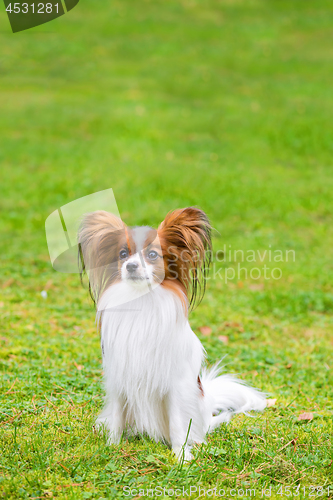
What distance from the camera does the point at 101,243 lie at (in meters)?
3.13

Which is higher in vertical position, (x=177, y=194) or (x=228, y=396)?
(x=228, y=396)

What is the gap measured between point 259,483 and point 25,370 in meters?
2.26

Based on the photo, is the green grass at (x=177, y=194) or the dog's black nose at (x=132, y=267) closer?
the dog's black nose at (x=132, y=267)

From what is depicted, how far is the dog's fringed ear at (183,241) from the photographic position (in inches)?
124

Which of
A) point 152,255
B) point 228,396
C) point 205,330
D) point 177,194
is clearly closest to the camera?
point 152,255

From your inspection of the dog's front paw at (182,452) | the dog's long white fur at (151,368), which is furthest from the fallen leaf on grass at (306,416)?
the dog's front paw at (182,452)

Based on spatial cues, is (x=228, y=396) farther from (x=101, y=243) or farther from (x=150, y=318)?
(x=101, y=243)

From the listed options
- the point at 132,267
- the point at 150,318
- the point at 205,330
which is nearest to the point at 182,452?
the point at 150,318

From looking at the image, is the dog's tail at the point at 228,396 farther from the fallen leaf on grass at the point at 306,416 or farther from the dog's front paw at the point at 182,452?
the dog's front paw at the point at 182,452

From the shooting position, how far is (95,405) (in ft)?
12.6

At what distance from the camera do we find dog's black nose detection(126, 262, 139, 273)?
296 centimetres

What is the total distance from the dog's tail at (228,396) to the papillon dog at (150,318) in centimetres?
53

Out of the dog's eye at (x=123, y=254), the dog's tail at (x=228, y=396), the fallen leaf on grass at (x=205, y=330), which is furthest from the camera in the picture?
the fallen leaf on grass at (x=205, y=330)

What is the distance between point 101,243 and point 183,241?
1.58 feet
